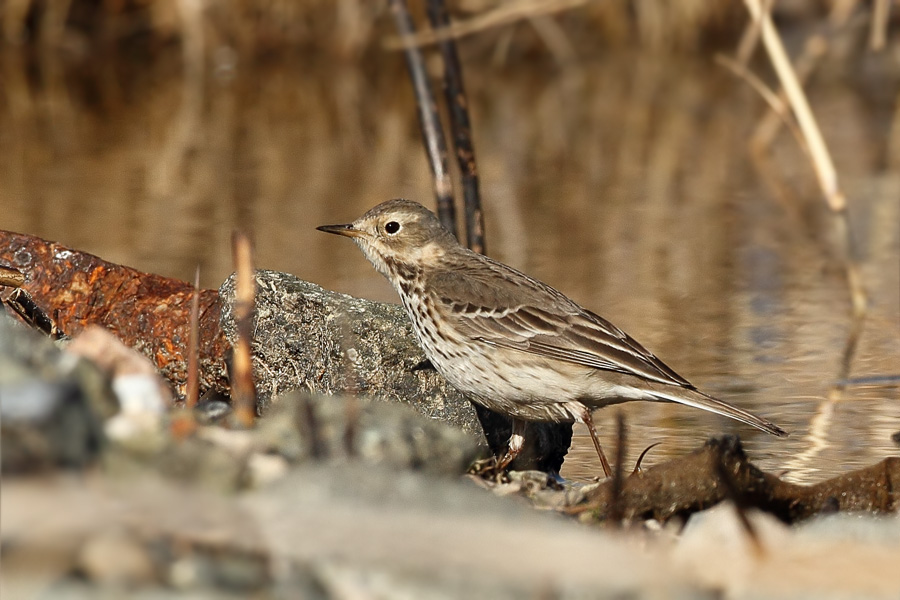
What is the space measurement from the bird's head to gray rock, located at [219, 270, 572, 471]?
38 cm

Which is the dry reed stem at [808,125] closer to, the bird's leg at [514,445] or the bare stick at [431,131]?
the bare stick at [431,131]

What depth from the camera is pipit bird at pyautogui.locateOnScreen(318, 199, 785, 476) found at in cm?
596

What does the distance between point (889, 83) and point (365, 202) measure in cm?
967

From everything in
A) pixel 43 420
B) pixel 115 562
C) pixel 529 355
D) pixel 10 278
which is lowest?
pixel 115 562

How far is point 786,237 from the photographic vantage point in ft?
38.0

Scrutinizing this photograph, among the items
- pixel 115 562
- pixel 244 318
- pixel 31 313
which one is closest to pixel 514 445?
pixel 244 318

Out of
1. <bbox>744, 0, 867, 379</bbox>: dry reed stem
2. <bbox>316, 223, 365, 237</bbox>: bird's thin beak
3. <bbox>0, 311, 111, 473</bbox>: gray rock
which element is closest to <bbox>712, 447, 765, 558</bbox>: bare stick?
<bbox>0, 311, 111, 473</bbox>: gray rock

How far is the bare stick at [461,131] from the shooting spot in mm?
8117

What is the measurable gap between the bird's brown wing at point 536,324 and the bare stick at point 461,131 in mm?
1616

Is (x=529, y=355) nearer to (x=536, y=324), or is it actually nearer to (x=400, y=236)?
(x=536, y=324)

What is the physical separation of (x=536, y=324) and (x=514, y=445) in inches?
20.9

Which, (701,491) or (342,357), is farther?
(342,357)

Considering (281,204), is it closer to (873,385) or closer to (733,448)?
(873,385)

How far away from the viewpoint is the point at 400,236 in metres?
6.75
